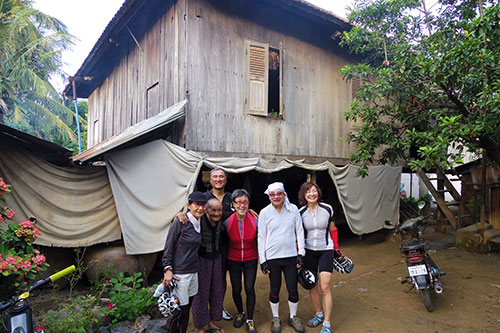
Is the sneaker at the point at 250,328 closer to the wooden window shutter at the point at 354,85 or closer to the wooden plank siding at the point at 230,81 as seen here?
the wooden plank siding at the point at 230,81

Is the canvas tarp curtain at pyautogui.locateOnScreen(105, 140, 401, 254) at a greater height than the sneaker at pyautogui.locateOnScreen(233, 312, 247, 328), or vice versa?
the canvas tarp curtain at pyautogui.locateOnScreen(105, 140, 401, 254)

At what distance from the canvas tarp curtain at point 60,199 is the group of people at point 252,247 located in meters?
2.72

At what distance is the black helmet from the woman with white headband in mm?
137

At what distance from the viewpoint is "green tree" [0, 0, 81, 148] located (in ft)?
47.7

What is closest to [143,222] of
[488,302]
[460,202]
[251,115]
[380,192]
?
[251,115]

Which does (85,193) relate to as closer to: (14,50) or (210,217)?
(210,217)

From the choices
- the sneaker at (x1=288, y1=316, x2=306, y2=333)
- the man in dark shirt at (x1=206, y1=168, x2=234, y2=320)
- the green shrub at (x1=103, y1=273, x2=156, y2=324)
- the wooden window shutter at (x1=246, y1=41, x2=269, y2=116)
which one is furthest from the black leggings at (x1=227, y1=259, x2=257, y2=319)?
the wooden window shutter at (x1=246, y1=41, x2=269, y2=116)

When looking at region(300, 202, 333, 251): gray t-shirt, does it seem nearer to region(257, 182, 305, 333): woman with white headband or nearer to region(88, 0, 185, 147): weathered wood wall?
region(257, 182, 305, 333): woman with white headband

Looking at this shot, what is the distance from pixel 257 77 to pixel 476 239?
6.97 metres

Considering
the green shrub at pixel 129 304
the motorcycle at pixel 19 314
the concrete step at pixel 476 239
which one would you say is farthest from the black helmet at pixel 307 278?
the concrete step at pixel 476 239

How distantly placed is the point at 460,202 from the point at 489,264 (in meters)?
3.04

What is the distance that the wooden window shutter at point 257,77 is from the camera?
22.1 feet

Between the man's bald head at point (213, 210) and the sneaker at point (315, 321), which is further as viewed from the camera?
the sneaker at point (315, 321)

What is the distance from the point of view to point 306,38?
776 centimetres
